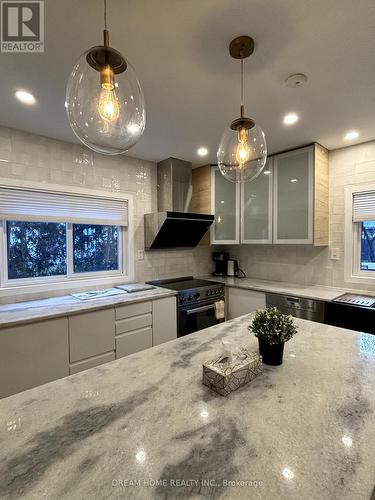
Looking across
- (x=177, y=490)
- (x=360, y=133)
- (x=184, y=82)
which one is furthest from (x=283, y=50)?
(x=177, y=490)

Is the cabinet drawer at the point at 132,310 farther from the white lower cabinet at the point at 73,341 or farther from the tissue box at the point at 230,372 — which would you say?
the tissue box at the point at 230,372

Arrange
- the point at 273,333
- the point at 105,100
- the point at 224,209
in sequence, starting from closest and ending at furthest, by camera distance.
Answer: the point at 105,100
the point at 273,333
the point at 224,209

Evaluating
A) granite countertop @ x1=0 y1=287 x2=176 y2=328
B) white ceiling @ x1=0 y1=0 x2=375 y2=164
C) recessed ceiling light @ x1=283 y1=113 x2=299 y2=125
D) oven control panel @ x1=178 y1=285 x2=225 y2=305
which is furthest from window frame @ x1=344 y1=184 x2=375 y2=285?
granite countertop @ x1=0 y1=287 x2=176 y2=328

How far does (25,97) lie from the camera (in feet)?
5.63

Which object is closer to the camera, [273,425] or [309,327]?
[273,425]

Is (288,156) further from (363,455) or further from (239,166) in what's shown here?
(363,455)

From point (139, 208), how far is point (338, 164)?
227 centimetres

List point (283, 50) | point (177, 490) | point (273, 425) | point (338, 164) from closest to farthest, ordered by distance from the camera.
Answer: point (177, 490), point (273, 425), point (283, 50), point (338, 164)

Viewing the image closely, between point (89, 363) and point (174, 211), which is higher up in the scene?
point (174, 211)

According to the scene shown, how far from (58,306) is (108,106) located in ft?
5.57

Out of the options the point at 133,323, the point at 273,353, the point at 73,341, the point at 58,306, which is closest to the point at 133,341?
the point at 133,323

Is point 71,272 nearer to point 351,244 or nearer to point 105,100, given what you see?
point 105,100

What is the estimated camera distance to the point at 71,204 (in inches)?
100

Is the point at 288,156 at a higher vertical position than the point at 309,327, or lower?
higher
